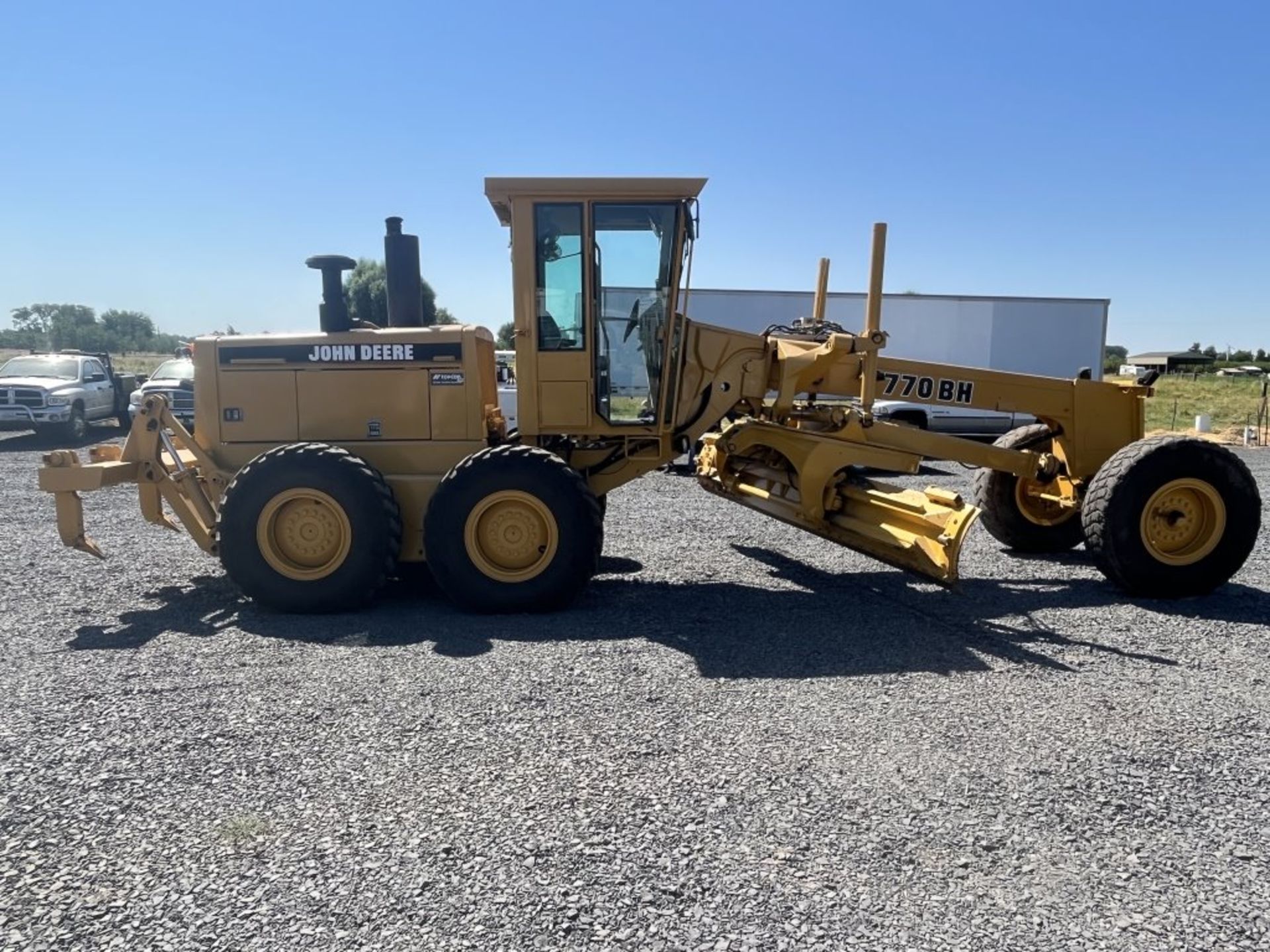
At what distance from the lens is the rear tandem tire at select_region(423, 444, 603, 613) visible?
20.6 ft

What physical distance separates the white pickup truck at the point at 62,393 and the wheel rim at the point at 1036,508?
1847 cm

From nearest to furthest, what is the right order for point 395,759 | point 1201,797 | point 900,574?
point 1201,797 → point 395,759 → point 900,574

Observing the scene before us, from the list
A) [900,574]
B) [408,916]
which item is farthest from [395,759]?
[900,574]

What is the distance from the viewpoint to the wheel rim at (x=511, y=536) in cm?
632

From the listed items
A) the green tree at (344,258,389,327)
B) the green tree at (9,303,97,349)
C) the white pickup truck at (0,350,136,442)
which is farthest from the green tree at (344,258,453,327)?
the green tree at (9,303,97,349)

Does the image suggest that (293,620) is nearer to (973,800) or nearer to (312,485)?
(312,485)

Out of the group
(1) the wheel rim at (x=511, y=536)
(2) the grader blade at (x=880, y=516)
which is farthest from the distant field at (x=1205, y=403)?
(1) the wheel rim at (x=511, y=536)

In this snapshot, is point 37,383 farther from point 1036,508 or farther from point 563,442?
point 1036,508

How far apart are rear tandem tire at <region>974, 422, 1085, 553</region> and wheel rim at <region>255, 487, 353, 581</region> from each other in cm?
593

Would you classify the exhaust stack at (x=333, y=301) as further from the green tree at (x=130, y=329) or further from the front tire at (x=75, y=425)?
the green tree at (x=130, y=329)

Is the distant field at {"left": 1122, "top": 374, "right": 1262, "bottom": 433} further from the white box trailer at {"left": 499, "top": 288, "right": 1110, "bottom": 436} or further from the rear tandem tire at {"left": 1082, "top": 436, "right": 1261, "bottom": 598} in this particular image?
the rear tandem tire at {"left": 1082, "top": 436, "right": 1261, "bottom": 598}

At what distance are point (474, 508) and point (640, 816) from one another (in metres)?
3.20

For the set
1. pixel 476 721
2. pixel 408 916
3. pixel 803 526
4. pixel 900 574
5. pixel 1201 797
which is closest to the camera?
pixel 408 916

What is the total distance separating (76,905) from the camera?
298 centimetres
